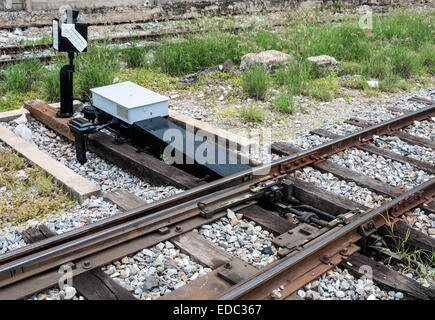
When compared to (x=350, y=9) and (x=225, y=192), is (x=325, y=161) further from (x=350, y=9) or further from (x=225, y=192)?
(x=350, y=9)

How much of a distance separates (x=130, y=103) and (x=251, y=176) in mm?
1530

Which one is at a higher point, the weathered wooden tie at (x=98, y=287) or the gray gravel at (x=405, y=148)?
the gray gravel at (x=405, y=148)

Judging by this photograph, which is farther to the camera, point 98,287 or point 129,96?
point 129,96

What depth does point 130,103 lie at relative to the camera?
511 centimetres

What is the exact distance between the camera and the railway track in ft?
9.80

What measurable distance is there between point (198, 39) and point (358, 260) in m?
6.02

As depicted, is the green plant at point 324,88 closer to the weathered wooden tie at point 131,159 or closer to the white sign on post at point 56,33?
the weathered wooden tie at point 131,159

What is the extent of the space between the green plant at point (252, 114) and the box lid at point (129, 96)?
1329 mm

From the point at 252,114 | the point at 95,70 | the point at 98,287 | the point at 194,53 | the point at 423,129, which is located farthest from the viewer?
the point at 194,53

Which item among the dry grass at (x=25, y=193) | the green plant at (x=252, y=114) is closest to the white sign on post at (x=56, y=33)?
the dry grass at (x=25, y=193)

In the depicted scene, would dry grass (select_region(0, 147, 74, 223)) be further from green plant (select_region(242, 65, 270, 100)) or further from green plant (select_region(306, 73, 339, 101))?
green plant (select_region(306, 73, 339, 101))

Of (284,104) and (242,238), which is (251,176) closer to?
(242,238)

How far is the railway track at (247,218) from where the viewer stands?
299 cm

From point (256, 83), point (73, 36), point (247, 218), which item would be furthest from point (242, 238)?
point (256, 83)
